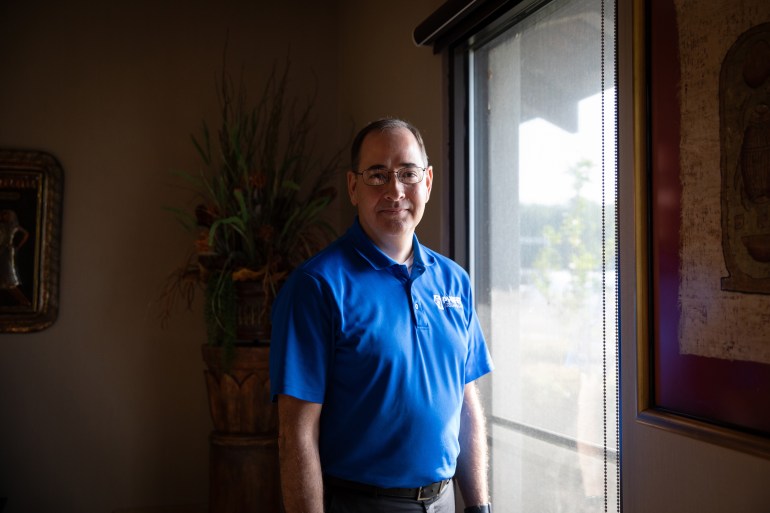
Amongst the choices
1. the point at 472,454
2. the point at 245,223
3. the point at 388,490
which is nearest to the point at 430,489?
the point at 388,490

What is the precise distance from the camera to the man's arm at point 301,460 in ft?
4.75

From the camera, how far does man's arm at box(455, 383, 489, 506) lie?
1706mm

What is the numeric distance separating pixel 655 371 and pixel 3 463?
3.14 meters

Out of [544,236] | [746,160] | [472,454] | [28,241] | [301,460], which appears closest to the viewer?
[746,160]

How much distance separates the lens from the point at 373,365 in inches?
58.2

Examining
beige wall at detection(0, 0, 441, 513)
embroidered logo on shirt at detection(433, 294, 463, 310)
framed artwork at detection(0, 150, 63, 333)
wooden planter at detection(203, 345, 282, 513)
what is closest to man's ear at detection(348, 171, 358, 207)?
embroidered logo on shirt at detection(433, 294, 463, 310)

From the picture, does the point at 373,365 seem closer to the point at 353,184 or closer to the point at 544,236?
the point at 353,184

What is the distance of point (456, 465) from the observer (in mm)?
1736

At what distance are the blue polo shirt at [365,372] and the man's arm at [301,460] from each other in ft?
0.13

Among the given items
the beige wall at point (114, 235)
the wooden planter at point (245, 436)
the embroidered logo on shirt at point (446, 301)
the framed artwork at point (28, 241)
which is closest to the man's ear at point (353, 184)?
the embroidered logo on shirt at point (446, 301)

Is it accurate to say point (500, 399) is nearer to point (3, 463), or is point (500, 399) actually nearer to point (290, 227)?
point (290, 227)

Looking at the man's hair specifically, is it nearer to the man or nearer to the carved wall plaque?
the man

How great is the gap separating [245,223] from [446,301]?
154cm

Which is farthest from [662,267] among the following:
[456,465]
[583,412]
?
[456,465]
